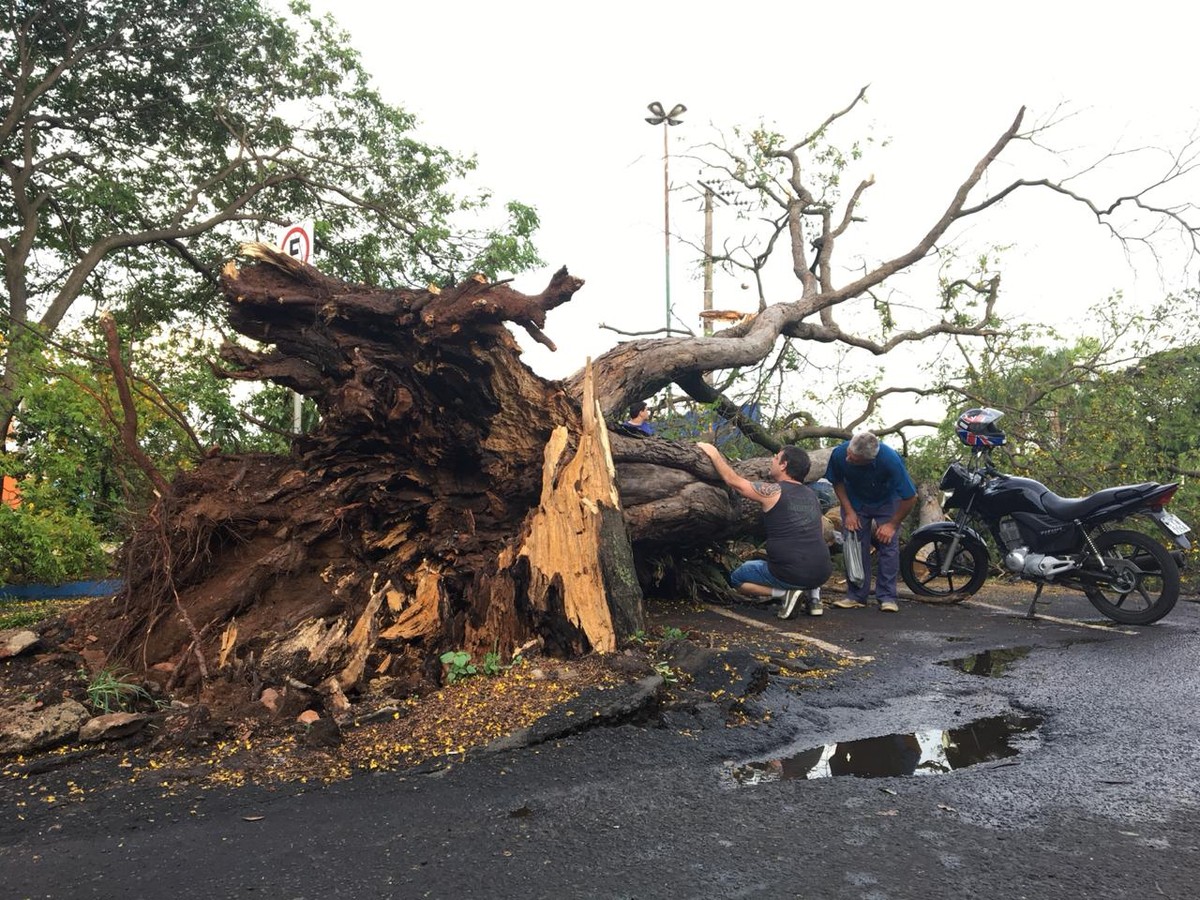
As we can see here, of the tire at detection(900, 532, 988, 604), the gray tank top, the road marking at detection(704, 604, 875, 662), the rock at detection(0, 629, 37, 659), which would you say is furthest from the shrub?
the tire at detection(900, 532, 988, 604)

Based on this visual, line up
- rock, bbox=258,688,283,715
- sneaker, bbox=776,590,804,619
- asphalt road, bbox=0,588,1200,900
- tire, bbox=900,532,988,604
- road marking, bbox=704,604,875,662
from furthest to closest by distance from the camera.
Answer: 1. tire, bbox=900,532,988,604
2. sneaker, bbox=776,590,804,619
3. road marking, bbox=704,604,875,662
4. rock, bbox=258,688,283,715
5. asphalt road, bbox=0,588,1200,900

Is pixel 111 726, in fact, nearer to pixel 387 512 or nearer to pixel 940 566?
pixel 387 512

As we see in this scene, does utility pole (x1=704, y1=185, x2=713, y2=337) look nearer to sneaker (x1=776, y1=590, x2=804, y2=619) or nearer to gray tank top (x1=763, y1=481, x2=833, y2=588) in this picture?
gray tank top (x1=763, y1=481, x2=833, y2=588)

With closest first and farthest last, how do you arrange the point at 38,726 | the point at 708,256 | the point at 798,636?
the point at 38,726 < the point at 798,636 < the point at 708,256

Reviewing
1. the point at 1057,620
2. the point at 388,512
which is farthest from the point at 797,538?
the point at 388,512

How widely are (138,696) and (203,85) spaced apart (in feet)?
43.3

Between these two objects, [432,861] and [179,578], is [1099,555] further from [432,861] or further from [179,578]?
[179,578]

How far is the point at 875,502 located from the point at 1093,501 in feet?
5.56

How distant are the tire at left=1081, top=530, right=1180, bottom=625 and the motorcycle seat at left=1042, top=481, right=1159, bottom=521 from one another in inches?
9.1

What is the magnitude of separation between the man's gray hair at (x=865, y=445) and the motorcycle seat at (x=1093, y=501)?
1438 millimetres

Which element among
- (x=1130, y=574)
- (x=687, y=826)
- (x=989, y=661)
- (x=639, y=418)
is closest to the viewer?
(x=687, y=826)

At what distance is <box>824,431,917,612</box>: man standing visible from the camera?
279 inches

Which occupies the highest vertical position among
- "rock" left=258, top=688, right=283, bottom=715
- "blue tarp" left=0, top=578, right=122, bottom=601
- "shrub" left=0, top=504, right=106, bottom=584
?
"shrub" left=0, top=504, right=106, bottom=584

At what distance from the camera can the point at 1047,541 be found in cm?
661
